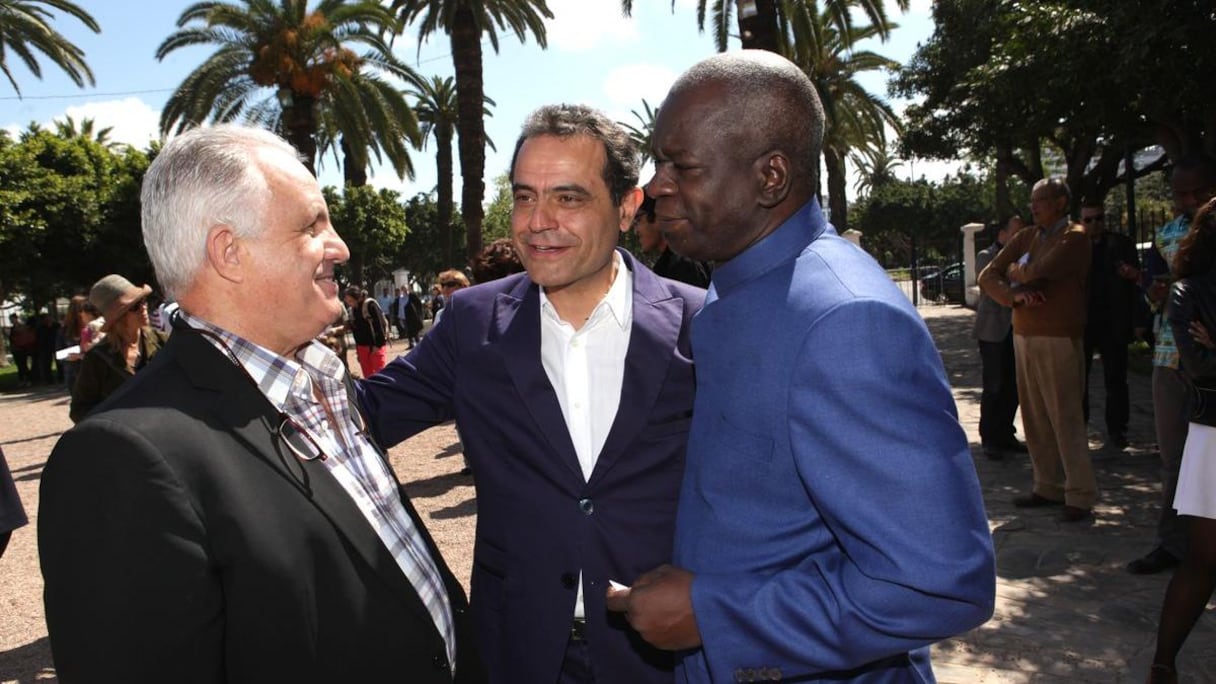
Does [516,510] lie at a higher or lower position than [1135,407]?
higher

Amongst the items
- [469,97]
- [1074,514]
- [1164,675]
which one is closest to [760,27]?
[1074,514]

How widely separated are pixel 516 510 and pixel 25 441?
542 inches

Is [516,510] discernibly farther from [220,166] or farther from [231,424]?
[220,166]

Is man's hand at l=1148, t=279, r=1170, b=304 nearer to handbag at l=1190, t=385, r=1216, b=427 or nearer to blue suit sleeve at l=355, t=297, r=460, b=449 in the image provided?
handbag at l=1190, t=385, r=1216, b=427

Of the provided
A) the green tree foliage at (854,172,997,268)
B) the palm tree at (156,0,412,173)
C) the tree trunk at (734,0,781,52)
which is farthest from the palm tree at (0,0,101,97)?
the green tree foliage at (854,172,997,268)

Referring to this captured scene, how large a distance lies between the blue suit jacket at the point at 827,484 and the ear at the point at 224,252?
951 mm

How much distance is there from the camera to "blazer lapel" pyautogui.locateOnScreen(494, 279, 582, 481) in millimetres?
2182

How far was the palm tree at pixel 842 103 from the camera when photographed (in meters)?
23.2

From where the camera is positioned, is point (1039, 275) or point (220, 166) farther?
point (1039, 275)

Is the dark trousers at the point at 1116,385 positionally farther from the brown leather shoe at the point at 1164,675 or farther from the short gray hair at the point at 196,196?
the short gray hair at the point at 196,196

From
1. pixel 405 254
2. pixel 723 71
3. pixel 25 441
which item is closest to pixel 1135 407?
pixel 723 71

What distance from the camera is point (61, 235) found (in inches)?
980

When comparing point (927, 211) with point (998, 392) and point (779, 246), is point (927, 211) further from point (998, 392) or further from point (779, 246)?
point (779, 246)

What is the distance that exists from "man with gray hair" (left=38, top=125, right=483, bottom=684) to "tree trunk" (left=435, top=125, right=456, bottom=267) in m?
24.0
